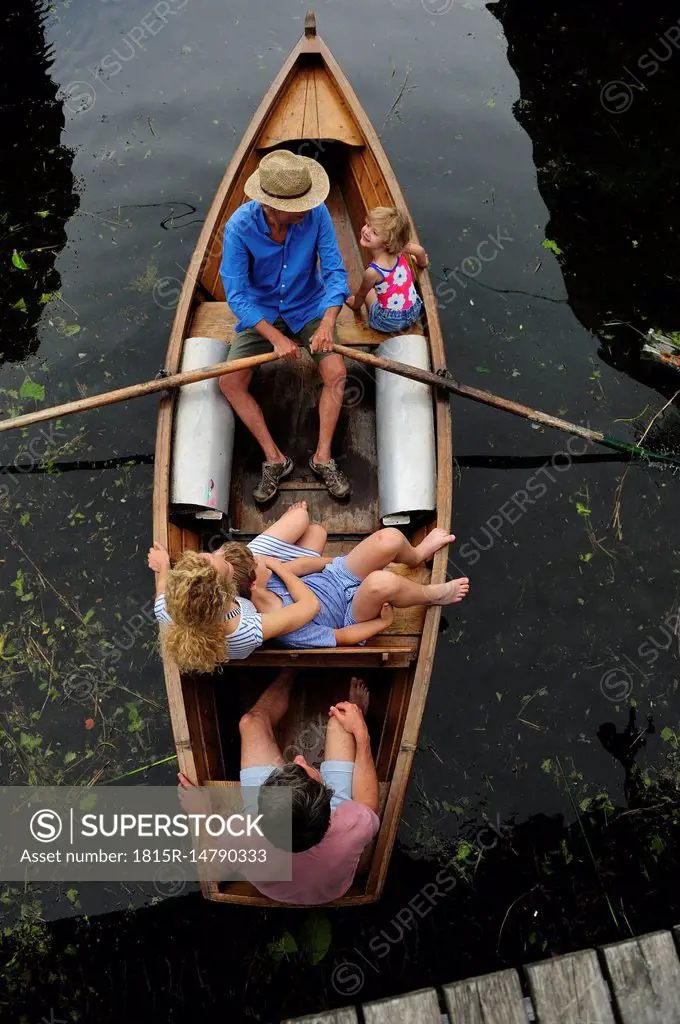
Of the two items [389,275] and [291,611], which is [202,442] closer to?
[291,611]

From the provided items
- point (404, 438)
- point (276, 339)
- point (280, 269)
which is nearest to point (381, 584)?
point (404, 438)

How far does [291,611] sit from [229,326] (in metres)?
2.63

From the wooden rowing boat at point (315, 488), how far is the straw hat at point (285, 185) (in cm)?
134

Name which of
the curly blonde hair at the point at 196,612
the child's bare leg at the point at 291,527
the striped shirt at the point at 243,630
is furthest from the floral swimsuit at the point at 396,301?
the curly blonde hair at the point at 196,612

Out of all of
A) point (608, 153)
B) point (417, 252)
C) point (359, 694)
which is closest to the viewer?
point (359, 694)

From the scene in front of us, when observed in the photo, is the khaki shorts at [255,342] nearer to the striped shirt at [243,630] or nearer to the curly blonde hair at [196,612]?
the striped shirt at [243,630]

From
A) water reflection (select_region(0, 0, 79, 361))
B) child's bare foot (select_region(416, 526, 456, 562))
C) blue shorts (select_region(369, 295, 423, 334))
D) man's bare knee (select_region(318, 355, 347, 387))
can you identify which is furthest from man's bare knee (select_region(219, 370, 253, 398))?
water reflection (select_region(0, 0, 79, 361))

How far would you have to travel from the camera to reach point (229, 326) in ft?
18.5

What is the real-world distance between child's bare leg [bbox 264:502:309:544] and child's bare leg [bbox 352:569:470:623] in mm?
572

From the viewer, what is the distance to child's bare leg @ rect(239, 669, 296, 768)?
161 inches

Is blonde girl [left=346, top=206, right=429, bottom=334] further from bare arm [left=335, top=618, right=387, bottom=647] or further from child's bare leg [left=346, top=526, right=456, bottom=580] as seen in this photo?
bare arm [left=335, top=618, right=387, bottom=647]

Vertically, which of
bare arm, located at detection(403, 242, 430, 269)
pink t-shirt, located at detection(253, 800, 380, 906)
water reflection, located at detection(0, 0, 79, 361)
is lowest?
pink t-shirt, located at detection(253, 800, 380, 906)

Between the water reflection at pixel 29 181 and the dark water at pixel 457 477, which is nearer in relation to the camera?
the dark water at pixel 457 477

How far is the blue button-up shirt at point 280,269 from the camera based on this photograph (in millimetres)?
4645
